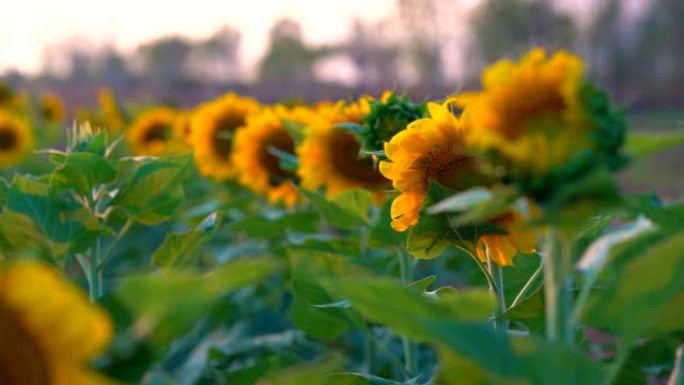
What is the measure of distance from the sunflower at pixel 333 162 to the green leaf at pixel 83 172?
2.18 feet

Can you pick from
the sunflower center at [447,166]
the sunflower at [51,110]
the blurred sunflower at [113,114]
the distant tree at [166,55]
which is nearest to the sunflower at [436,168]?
the sunflower center at [447,166]

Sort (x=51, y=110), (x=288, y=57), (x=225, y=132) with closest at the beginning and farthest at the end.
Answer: (x=225, y=132), (x=51, y=110), (x=288, y=57)

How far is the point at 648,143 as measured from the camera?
62 cm

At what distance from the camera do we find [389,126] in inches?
52.3

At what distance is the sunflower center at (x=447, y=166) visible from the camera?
949 millimetres

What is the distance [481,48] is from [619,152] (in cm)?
2712

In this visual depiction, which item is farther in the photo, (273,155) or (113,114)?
(113,114)

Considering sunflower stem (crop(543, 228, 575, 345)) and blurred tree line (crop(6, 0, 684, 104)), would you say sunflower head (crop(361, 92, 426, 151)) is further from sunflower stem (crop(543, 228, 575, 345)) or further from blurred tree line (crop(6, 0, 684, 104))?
blurred tree line (crop(6, 0, 684, 104))

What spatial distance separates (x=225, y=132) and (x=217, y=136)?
44mm

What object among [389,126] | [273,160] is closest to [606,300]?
[389,126]

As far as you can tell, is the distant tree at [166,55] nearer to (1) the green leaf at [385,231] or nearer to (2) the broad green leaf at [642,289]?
(1) the green leaf at [385,231]

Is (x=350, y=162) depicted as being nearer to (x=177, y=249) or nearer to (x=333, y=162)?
(x=333, y=162)

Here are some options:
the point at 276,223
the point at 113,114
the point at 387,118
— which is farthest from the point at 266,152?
the point at 113,114

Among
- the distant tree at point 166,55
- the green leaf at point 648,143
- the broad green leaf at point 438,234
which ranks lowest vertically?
the distant tree at point 166,55
